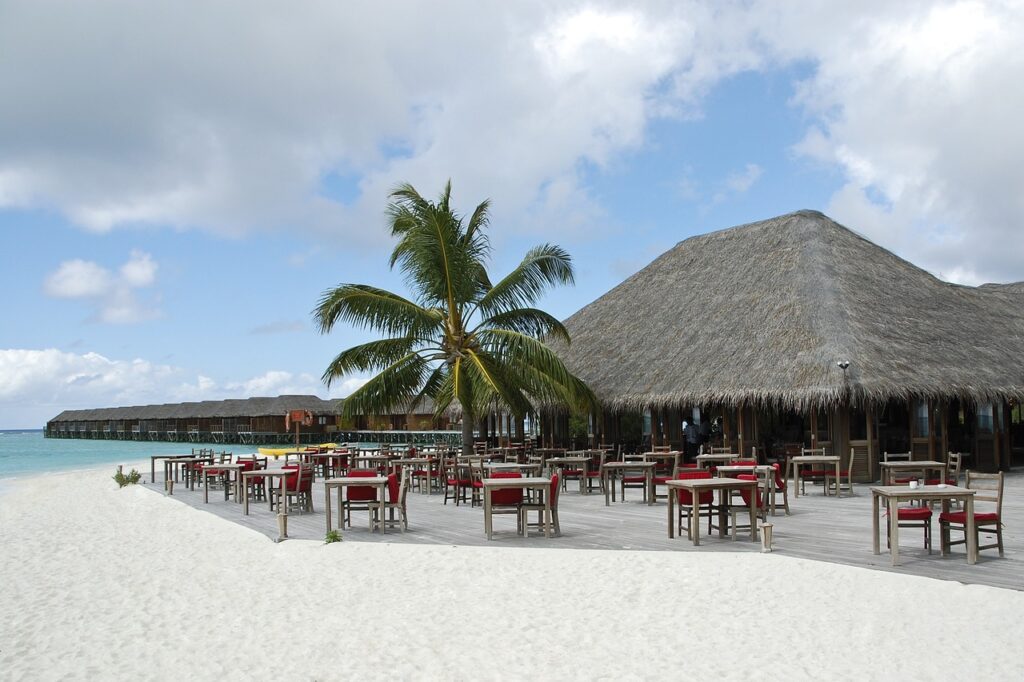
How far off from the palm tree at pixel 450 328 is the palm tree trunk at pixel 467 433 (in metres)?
0.02

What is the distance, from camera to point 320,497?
17531mm

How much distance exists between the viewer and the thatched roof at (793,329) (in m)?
18.4

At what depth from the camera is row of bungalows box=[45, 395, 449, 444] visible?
61438mm

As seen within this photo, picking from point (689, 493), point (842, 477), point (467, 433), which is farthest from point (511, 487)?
point (467, 433)

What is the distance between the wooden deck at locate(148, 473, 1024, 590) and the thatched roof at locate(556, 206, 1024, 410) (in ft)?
10.2

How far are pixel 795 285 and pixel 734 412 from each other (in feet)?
11.0

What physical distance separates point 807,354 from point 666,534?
9294 millimetres

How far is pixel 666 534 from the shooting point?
35.2 feet

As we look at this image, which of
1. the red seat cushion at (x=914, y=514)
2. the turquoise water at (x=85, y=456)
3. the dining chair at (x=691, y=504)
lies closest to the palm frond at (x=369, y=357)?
the dining chair at (x=691, y=504)

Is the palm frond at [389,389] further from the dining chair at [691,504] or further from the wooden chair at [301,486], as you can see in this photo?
the dining chair at [691,504]

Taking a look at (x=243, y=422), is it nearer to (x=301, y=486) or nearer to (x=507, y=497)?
(x=301, y=486)

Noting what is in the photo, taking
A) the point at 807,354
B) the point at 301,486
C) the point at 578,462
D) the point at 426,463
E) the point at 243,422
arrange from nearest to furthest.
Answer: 1. the point at 301,486
2. the point at 578,462
3. the point at 426,463
4. the point at 807,354
5. the point at 243,422

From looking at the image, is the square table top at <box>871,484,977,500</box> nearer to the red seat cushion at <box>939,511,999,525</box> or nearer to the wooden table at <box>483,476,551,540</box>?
the red seat cushion at <box>939,511,999,525</box>

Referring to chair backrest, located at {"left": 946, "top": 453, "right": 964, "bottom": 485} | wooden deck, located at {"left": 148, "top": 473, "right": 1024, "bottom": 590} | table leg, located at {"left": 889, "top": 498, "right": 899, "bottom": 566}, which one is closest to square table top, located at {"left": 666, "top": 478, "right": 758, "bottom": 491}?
wooden deck, located at {"left": 148, "top": 473, "right": 1024, "bottom": 590}
